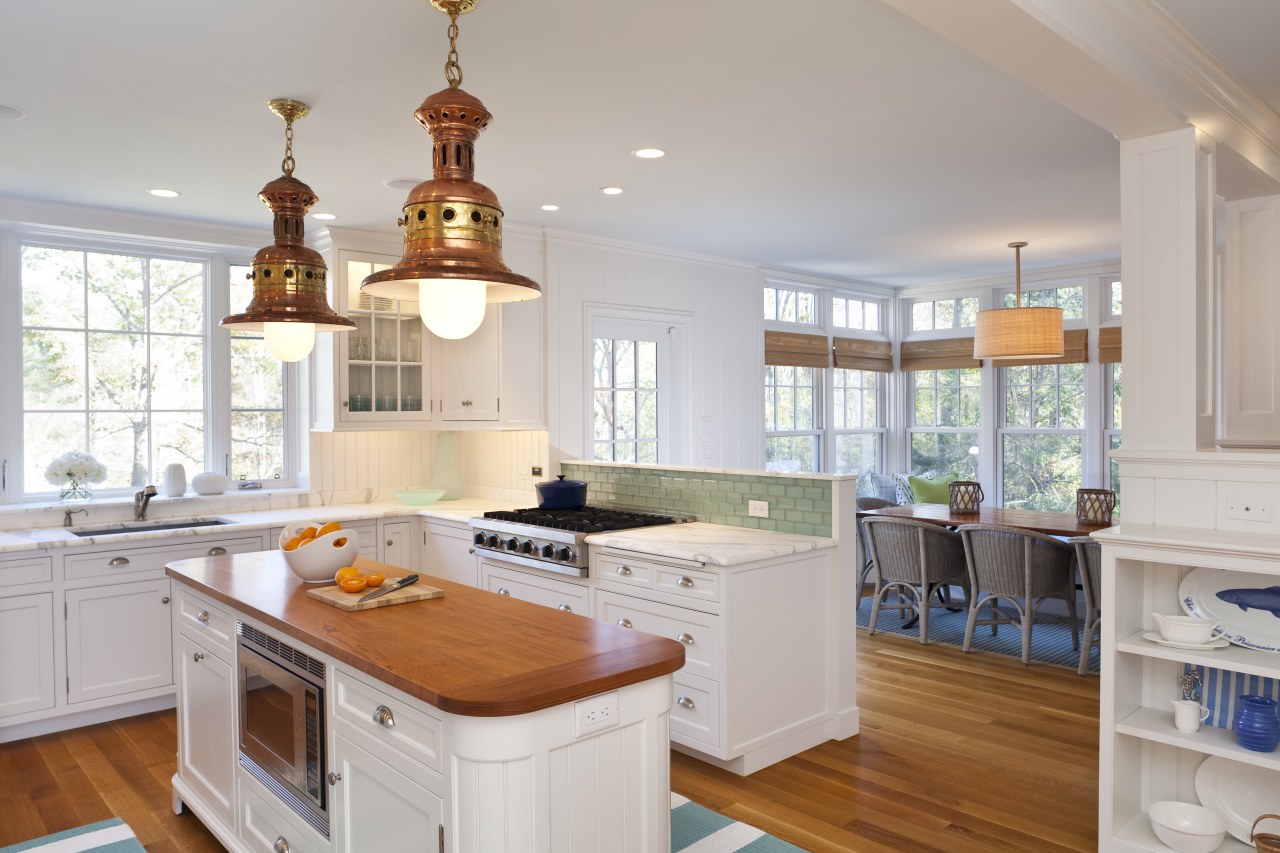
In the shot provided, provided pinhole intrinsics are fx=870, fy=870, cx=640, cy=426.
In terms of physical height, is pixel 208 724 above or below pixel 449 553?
below

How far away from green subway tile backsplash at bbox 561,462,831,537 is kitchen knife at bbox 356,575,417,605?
1.81 metres

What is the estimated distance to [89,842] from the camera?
3.04m

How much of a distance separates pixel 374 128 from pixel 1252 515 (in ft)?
11.0

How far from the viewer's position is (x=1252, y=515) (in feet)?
8.75

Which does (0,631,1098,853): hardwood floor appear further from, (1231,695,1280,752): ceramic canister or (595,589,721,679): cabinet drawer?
(1231,695,1280,752): ceramic canister

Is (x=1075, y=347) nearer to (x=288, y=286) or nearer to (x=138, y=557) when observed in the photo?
(x=288, y=286)

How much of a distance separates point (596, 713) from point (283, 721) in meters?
1.09

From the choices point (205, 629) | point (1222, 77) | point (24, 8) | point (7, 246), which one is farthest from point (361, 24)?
point (7, 246)

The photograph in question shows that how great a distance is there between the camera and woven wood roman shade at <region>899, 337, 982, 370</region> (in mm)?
8016

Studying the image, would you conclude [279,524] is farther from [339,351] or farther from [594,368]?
[594,368]

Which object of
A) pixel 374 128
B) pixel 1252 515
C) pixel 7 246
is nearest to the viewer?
pixel 1252 515

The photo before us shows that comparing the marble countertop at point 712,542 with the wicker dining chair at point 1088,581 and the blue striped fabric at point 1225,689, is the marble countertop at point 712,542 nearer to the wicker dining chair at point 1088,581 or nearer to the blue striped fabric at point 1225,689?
the blue striped fabric at point 1225,689

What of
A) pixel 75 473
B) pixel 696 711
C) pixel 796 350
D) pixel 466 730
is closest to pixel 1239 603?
pixel 696 711

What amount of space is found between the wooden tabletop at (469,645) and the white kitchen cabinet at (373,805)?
0.23 m
